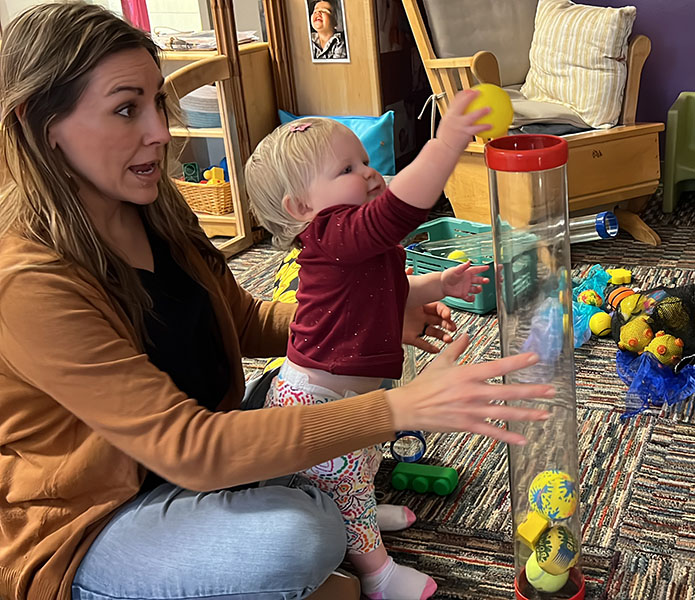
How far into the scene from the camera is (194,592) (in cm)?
107

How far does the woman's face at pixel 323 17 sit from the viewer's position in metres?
3.08

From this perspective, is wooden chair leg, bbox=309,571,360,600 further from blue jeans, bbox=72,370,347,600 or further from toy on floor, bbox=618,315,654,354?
toy on floor, bbox=618,315,654,354

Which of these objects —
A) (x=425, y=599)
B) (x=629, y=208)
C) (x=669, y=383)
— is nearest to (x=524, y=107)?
(x=629, y=208)

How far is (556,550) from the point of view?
1181 millimetres

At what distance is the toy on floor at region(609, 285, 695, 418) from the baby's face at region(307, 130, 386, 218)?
0.87 metres

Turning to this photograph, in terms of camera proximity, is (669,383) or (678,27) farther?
(678,27)

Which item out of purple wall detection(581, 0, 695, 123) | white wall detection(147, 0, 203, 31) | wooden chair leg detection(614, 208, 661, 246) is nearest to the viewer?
wooden chair leg detection(614, 208, 661, 246)

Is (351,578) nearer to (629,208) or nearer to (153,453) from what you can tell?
(153,453)

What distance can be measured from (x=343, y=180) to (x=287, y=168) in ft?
0.30

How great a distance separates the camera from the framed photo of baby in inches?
121

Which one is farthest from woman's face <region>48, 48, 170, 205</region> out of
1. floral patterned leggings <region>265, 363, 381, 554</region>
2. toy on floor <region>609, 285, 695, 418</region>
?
toy on floor <region>609, 285, 695, 418</region>

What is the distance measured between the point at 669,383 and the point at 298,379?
3.05 ft

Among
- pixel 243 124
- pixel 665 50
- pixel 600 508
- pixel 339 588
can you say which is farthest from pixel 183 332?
pixel 665 50

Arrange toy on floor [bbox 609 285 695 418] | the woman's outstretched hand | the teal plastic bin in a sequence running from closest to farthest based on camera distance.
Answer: the woman's outstretched hand
toy on floor [bbox 609 285 695 418]
the teal plastic bin
